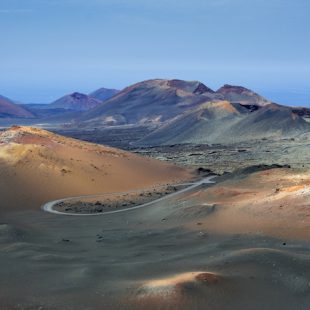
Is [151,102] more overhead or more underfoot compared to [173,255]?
more overhead

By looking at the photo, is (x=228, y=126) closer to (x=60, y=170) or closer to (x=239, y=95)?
(x=60, y=170)

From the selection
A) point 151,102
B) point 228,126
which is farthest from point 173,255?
point 151,102

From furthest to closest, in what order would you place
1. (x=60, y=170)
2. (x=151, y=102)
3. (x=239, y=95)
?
(x=239, y=95), (x=151, y=102), (x=60, y=170)

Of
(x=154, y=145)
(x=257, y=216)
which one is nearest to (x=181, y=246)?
(x=257, y=216)

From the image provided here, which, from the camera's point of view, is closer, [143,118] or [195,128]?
[195,128]

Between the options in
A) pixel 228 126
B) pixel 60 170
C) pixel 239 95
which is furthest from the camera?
pixel 239 95

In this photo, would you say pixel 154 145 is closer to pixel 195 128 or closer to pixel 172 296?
pixel 195 128
